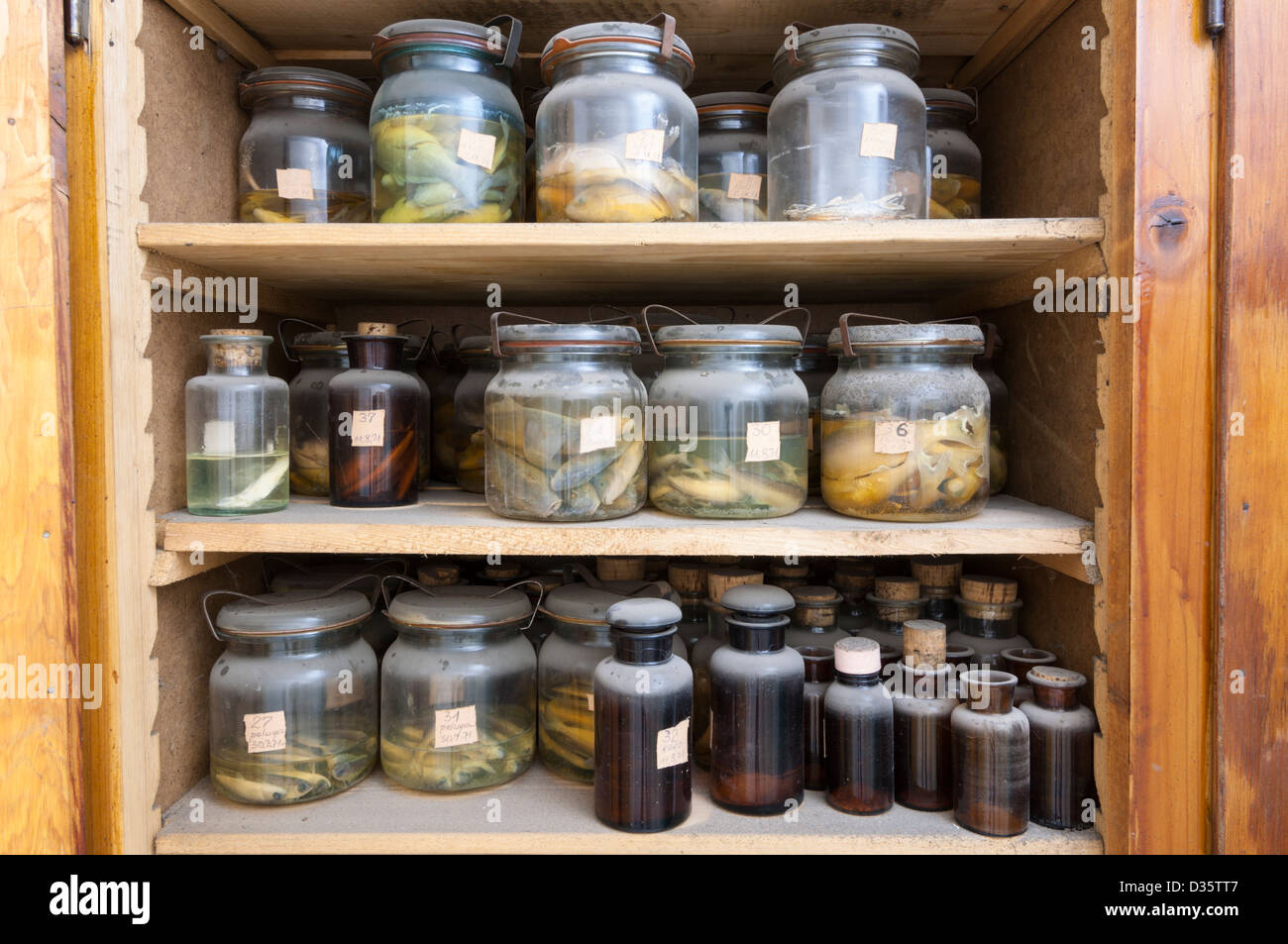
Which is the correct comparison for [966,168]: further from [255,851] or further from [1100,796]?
[255,851]

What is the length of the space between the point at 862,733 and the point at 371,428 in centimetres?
85

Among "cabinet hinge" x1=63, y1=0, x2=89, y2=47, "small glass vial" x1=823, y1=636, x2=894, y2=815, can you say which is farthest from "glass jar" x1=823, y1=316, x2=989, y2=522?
"cabinet hinge" x1=63, y1=0, x2=89, y2=47

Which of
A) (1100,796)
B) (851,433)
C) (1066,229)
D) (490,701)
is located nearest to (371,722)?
(490,701)

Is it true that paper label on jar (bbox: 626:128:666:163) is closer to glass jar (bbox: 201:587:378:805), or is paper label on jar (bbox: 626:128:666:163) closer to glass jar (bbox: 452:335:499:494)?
glass jar (bbox: 452:335:499:494)

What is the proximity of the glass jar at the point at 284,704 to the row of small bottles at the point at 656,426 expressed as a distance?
0.17 m

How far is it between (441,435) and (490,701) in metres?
0.53

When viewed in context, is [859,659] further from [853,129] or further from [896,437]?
[853,129]

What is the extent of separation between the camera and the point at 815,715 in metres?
1.16

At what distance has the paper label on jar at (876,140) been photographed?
3.61 ft

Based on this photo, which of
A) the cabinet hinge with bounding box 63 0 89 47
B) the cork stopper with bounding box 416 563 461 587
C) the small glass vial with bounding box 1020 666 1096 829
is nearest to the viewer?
the cabinet hinge with bounding box 63 0 89 47

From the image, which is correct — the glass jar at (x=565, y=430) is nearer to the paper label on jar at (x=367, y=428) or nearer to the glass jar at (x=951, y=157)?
the paper label on jar at (x=367, y=428)

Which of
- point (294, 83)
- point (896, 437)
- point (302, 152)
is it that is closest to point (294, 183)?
point (302, 152)

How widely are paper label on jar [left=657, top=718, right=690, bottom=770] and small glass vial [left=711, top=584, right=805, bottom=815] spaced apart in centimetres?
6

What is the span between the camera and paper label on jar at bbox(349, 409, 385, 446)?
119cm
